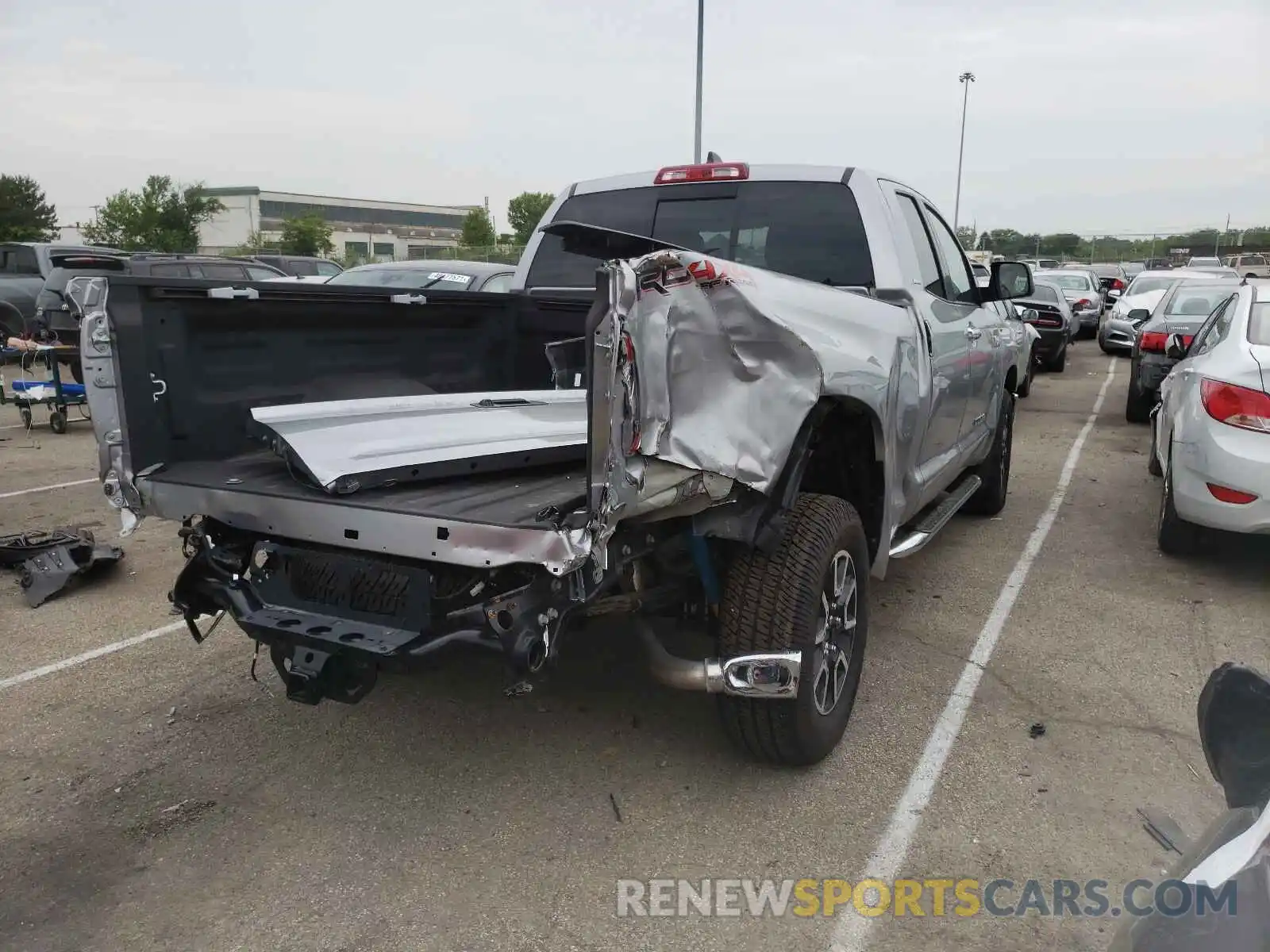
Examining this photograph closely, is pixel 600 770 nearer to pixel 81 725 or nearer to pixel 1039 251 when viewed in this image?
pixel 81 725

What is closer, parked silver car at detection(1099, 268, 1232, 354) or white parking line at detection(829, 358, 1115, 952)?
white parking line at detection(829, 358, 1115, 952)

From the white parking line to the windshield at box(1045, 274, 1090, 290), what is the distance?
1756 cm

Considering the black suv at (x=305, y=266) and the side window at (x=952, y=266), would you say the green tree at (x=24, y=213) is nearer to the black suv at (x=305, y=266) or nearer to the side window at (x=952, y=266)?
the black suv at (x=305, y=266)

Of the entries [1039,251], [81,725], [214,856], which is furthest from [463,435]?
[1039,251]

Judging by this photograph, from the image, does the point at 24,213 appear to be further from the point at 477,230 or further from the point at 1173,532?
the point at 1173,532

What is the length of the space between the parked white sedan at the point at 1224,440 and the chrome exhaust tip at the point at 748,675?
10.9ft

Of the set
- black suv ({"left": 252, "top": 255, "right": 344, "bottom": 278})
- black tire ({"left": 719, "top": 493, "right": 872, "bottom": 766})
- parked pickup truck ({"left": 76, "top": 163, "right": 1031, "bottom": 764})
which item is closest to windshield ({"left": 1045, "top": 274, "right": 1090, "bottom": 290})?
black suv ({"left": 252, "top": 255, "right": 344, "bottom": 278})

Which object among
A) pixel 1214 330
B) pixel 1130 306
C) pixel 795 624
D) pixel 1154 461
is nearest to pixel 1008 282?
pixel 1214 330

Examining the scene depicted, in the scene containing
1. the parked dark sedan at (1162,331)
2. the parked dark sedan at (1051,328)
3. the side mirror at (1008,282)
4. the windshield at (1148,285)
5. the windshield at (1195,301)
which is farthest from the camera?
the windshield at (1148,285)

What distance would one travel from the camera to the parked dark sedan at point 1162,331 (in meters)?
10.3

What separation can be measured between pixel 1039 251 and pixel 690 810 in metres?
56.5

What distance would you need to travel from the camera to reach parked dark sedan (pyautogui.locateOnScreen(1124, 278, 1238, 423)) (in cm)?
1027

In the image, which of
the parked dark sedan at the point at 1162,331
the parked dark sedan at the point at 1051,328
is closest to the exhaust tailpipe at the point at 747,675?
the parked dark sedan at the point at 1162,331

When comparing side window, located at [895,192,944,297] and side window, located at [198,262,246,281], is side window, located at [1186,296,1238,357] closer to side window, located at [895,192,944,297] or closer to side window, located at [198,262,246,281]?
side window, located at [895,192,944,297]
